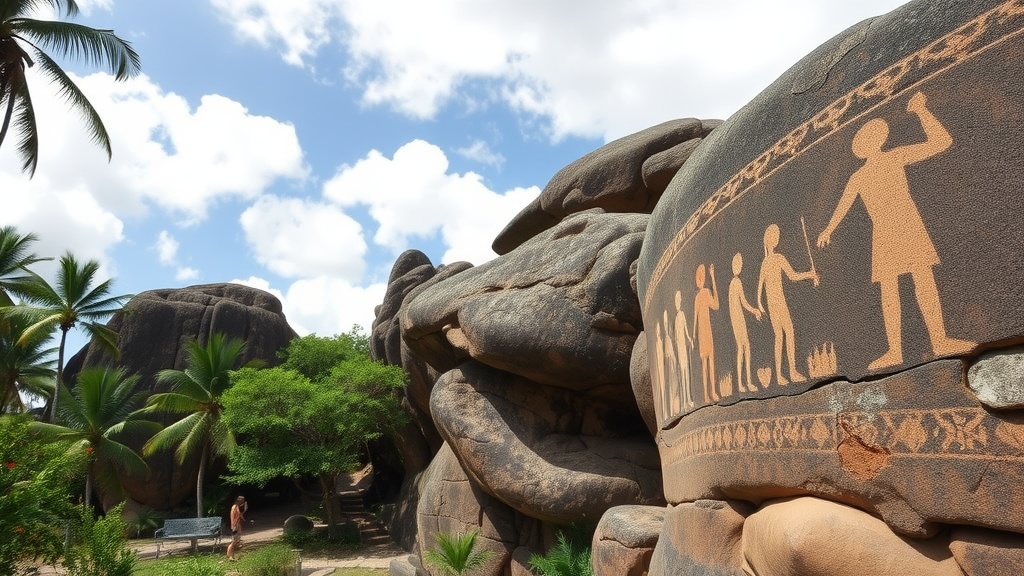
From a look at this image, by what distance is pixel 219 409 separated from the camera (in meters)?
17.7

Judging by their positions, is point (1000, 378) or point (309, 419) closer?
point (1000, 378)

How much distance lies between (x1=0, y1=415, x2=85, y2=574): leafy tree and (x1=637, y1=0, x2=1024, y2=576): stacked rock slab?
6.08 metres

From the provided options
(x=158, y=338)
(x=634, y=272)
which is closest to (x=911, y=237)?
(x=634, y=272)

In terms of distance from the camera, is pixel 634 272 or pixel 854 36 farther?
pixel 634 272

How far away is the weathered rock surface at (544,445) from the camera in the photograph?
7754mm

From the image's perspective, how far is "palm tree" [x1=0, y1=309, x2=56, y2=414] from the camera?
1764 centimetres

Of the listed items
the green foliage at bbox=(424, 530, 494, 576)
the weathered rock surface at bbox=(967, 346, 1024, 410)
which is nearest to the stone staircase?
the green foliage at bbox=(424, 530, 494, 576)

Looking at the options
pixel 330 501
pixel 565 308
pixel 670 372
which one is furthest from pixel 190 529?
pixel 670 372

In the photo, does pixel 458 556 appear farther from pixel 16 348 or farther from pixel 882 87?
pixel 16 348

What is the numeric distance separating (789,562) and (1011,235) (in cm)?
158

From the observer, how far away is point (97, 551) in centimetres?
698

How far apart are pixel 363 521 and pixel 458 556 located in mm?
12271

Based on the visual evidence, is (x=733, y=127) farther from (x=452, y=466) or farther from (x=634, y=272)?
(x=452, y=466)

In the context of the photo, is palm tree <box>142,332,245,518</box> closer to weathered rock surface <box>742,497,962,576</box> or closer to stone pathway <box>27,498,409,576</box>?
stone pathway <box>27,498,409,576</box>
